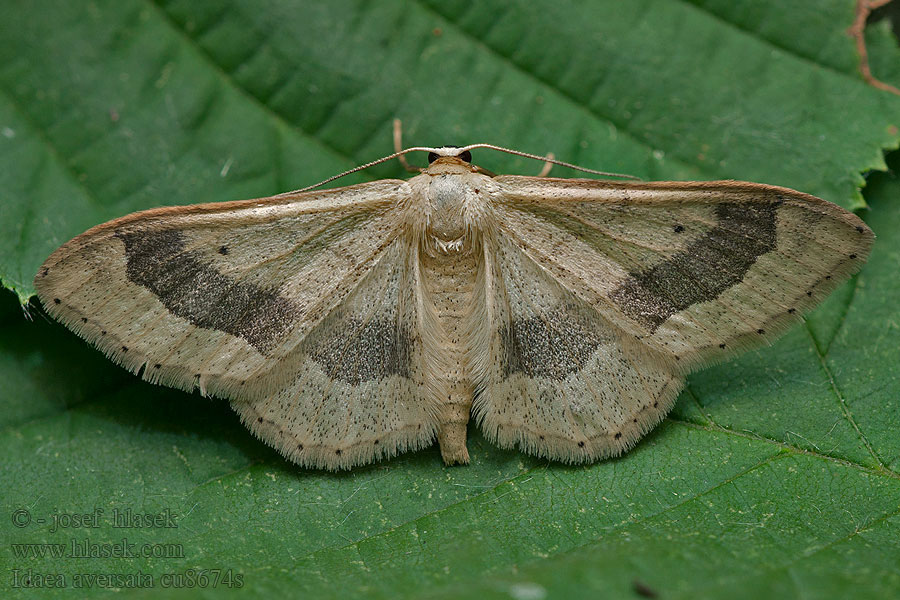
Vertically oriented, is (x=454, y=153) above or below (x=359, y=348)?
above

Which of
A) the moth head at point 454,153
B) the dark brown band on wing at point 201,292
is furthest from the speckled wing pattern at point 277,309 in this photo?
the moth head at point 454,153

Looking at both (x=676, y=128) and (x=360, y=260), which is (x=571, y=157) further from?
(x=360, y=260)

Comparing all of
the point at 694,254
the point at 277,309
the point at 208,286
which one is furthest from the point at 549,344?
the point at 208,286

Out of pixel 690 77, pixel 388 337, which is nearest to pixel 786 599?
pixel 388 337

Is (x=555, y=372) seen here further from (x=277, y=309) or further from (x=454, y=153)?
(x=277, y=309)

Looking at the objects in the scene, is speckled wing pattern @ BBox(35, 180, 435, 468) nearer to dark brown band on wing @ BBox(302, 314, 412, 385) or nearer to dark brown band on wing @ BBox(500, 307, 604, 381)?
dark brown band on wing @ BBox(302, 314, 412, 385)

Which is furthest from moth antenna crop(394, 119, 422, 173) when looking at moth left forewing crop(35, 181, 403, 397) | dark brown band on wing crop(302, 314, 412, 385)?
dark brown band on wing crop(302, 314, 412, 385)
